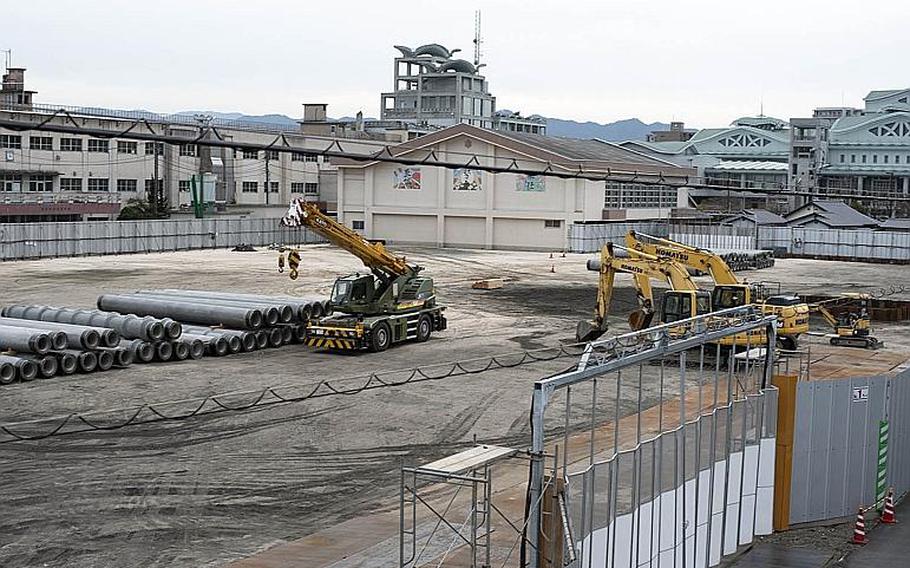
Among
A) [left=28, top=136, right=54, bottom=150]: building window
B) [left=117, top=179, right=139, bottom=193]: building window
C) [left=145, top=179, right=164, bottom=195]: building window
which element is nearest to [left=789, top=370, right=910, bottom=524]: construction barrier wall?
[left=28, top=136, right=54, bottom=150]: building window

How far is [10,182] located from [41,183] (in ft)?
Answer: 8.19

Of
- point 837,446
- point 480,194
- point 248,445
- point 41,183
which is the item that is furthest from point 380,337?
point 41,183

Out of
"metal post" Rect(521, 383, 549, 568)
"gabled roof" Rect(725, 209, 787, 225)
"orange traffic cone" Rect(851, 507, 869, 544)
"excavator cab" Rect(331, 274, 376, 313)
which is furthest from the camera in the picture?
"gabled roof" Rect(725, 209, 787, 225)

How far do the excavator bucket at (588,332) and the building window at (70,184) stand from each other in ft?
177

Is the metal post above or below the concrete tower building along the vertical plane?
below

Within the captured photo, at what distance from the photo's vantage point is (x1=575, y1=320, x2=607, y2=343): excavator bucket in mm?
37500

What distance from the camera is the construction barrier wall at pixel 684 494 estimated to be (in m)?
15.1

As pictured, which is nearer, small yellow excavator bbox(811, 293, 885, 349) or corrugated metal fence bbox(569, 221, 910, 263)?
small yellow excavator bbox(811, 293, 885, 349)

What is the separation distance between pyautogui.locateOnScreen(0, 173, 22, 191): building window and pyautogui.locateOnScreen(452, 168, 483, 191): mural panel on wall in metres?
29.0

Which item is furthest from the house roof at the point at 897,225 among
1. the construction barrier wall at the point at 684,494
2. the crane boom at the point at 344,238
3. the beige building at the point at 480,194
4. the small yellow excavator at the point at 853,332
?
the construction barrier wall at the point at 684,494

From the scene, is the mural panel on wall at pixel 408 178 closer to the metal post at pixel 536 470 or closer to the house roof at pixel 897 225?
the house roof at pixel 897 225

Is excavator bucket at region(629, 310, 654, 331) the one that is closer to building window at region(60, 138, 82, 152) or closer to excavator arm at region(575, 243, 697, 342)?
excavator arm at region(575, 243, 697, 342)

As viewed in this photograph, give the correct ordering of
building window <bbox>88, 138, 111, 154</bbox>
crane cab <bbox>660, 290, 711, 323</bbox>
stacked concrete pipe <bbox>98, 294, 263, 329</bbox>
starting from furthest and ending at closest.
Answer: building window <bbox>88, 138, 111, 154</bbox> → stacked concrete pipe <bbox>98, 294, 263, 329</bbox> → crane cab <bbox>660, 290, 711, 323</bbox>

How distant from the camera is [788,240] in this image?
8056 centimetres
